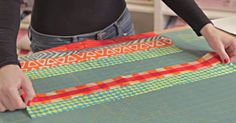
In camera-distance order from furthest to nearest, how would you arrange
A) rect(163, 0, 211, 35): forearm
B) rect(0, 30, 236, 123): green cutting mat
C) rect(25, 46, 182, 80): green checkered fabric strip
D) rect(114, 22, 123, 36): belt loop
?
rect(114, 22, 123, 36): belt loop
rect(163, 0, 211, 35): forearm
rect(25, 46, 182, 80): green checkered fabric strip
rect(0, 30, 236, 123): green cutting mat

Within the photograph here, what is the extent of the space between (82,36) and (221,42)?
0.39 metres

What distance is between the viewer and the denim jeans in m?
1.15

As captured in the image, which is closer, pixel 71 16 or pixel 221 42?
pixel 221 42

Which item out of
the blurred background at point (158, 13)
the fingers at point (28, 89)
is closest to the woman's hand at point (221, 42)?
the fingers at point (28, 89)

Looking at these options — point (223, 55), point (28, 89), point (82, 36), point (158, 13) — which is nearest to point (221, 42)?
point (223, 55)

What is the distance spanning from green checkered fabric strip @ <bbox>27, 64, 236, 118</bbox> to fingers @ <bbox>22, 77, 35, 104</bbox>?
0.06 feet

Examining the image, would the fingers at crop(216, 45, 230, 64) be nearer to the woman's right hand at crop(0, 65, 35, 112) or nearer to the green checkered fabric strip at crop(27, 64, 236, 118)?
the green checkered fabric strip at crop(27, 64, 236, 118)

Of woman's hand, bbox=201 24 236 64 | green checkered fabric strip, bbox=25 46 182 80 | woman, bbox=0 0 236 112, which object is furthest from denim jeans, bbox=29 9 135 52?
woman's hand, bbox=201 24 236 64

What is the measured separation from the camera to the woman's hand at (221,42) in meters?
0.99

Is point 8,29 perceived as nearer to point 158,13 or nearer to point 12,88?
point 12,88

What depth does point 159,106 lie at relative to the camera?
0.79 metres

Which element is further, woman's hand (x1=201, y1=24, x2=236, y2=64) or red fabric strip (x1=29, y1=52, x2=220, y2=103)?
woman's hand (x1=201, y1=24, x2=236, y2=64)

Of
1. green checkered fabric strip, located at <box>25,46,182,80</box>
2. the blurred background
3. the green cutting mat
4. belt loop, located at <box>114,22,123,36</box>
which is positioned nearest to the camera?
the green cutting mat

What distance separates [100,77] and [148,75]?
0.11 metres
